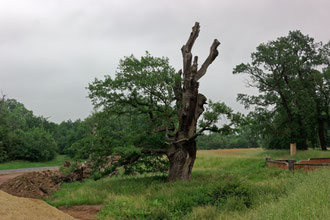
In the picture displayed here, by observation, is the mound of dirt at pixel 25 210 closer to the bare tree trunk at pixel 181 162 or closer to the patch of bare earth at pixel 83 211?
the patch of bare earth at pixel 83 211

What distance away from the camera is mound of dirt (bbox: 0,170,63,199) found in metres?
15.5

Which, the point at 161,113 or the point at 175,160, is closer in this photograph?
the point at 175,160

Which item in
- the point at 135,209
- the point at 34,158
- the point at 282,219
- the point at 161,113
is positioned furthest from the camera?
the point at 34,158

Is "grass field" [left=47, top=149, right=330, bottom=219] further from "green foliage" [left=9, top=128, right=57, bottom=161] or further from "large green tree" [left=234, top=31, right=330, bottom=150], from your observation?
"green foliage" [left=9, top=128, right=57, bottom=161]

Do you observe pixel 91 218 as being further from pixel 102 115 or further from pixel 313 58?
pixel 313 58

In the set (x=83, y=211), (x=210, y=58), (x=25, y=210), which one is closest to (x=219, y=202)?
(x=83, y=211)

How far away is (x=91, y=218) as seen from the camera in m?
10.0

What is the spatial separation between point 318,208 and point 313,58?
34574 millimetres

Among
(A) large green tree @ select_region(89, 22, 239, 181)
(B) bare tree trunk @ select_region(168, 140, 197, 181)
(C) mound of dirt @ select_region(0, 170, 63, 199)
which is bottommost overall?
(C) mound of dirt @ select_region(0, 170, 63, 199)

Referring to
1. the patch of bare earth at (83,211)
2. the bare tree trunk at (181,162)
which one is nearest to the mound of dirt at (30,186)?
the patch of bare earth at (83,211)

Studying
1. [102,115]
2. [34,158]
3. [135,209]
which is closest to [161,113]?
[102,115]

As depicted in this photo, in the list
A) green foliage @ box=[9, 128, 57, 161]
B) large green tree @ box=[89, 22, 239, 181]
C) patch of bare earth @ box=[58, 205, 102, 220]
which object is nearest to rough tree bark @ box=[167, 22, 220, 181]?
large green tree @ box=[89, 22, 239, 181]

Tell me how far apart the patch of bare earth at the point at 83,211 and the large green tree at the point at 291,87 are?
26.8 m

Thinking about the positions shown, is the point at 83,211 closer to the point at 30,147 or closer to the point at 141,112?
the point at 141,112
